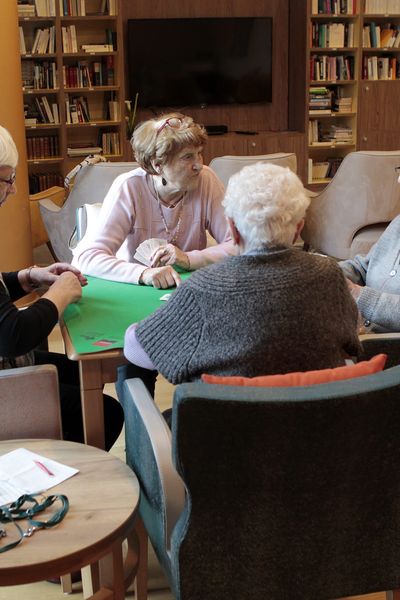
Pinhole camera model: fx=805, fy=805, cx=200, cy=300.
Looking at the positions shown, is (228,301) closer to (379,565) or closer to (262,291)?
(262,291)

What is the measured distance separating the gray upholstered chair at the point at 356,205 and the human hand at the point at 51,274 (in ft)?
9.79

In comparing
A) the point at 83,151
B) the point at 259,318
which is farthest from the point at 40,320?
the point at 83,151

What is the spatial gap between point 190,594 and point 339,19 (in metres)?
7.13

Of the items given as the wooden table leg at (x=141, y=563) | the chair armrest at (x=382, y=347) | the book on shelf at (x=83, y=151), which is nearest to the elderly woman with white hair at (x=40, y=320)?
the wooden table leg at (x=141, y=563)

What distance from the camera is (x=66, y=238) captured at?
5039 mm

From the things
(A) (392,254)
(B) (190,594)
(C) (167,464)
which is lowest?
(B) (190,594)

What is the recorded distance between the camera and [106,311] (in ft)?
7.36

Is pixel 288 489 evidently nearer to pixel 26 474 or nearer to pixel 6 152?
pixel 26 474

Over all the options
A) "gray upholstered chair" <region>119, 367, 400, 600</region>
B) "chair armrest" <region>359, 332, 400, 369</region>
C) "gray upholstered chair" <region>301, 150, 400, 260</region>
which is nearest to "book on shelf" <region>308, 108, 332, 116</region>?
"gray upholstered chair" <region>301, 150, 400, 260</region>

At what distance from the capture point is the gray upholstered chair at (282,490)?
1354mm

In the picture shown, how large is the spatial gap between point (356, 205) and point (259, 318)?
12.2 ft

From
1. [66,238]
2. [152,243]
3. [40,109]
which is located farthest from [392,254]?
[40,109]

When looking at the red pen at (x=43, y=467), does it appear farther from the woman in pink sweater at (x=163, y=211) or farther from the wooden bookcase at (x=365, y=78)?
the wooden bookcase at (x=365, y=78)

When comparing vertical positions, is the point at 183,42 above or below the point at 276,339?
above
